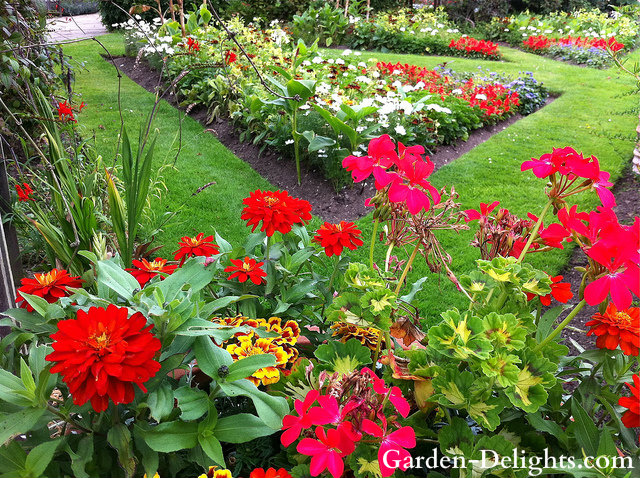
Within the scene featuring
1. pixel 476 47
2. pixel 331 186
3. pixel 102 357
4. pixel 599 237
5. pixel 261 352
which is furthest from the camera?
pixel 476 47

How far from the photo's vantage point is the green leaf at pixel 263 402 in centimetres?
100

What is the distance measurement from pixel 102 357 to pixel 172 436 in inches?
10.6

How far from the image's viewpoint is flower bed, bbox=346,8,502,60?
366 inches

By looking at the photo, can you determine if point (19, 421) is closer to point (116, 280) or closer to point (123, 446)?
point (123, 446)

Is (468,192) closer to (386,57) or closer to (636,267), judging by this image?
(636,267)

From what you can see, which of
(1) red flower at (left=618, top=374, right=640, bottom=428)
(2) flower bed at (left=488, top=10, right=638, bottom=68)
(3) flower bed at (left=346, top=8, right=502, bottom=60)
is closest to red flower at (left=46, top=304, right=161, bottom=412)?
(1) red flower at (left=618, top=374, right=640, bottom=428)

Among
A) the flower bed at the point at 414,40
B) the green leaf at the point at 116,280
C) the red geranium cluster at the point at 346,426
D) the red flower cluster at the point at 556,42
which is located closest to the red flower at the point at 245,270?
the green leaf at the point at 116,280

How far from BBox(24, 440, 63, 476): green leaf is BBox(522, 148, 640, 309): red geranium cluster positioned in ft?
3.31

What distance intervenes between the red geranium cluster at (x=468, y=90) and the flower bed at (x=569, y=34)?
12.9ft

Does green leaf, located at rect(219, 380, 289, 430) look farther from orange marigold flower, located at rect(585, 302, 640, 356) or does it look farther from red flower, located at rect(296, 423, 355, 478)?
orange marigold flower, located at rect(585, 302, 640, 356)

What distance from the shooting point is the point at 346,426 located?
33.2 inches

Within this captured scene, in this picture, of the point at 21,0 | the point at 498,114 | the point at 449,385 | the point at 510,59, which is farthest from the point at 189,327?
the point at 510,59

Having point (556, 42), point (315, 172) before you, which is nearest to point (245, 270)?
point (315, 172)

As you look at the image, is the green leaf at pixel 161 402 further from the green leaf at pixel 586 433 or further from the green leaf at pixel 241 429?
the green leaf at pixel 586 433
